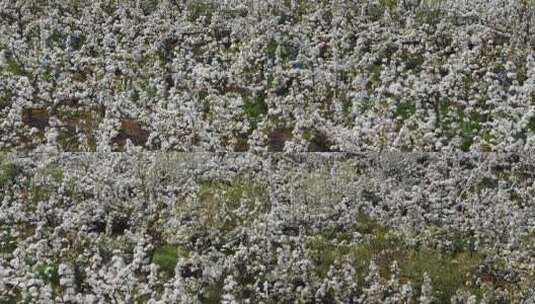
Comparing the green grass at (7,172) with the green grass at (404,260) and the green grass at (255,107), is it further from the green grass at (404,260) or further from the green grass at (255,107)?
the green grass at (404,260)

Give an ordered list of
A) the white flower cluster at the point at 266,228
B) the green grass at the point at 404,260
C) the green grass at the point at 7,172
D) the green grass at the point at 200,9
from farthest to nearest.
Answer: the green grass at the point at 200,9, the green grass at the point at 7,172, the green grass at the point at 404,260, the white flower cluster at the point at 266,228

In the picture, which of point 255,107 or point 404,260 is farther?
point 255,107

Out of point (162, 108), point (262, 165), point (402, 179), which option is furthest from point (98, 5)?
point (402, 179)

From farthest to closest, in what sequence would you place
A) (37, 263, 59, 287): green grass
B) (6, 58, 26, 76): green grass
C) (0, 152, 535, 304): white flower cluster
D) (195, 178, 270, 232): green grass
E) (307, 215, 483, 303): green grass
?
(6, 58, 26, 76): green grass → (195, 178, 270, 232): green grass → (307, 215, 483, 303): green grass → (37, 263, 59, 287): green grass → (0, 152, 535, 304): white flower cluster

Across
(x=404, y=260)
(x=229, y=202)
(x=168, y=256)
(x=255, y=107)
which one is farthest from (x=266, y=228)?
(x=255, y=107)

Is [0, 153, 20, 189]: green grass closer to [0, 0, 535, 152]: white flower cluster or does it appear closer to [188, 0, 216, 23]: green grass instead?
[0, 0, 535, 152]: white flower cluster

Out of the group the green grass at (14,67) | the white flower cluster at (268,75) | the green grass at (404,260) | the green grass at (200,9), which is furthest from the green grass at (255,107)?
the green grass at (404,260)

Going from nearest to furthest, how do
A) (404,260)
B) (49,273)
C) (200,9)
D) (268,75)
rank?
(49,273)
(404,260)
(268,75)
(200,9)

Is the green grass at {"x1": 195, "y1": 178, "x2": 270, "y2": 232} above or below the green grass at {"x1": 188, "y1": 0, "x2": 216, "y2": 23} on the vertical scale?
below

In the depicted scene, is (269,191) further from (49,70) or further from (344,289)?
(49,70)

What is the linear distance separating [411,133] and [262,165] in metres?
1.98

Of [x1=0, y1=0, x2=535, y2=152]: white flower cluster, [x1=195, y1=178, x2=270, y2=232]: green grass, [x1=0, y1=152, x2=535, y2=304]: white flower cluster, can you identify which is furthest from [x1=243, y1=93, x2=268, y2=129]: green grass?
[x1=195, y1=178, x2=270, y2=232]: green grass

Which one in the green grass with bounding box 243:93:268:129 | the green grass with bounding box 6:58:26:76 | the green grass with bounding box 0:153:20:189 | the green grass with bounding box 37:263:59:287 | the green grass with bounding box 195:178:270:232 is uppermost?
the green grass with bounding box 6:58:26:76

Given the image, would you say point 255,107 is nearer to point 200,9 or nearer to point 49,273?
point 200,9
